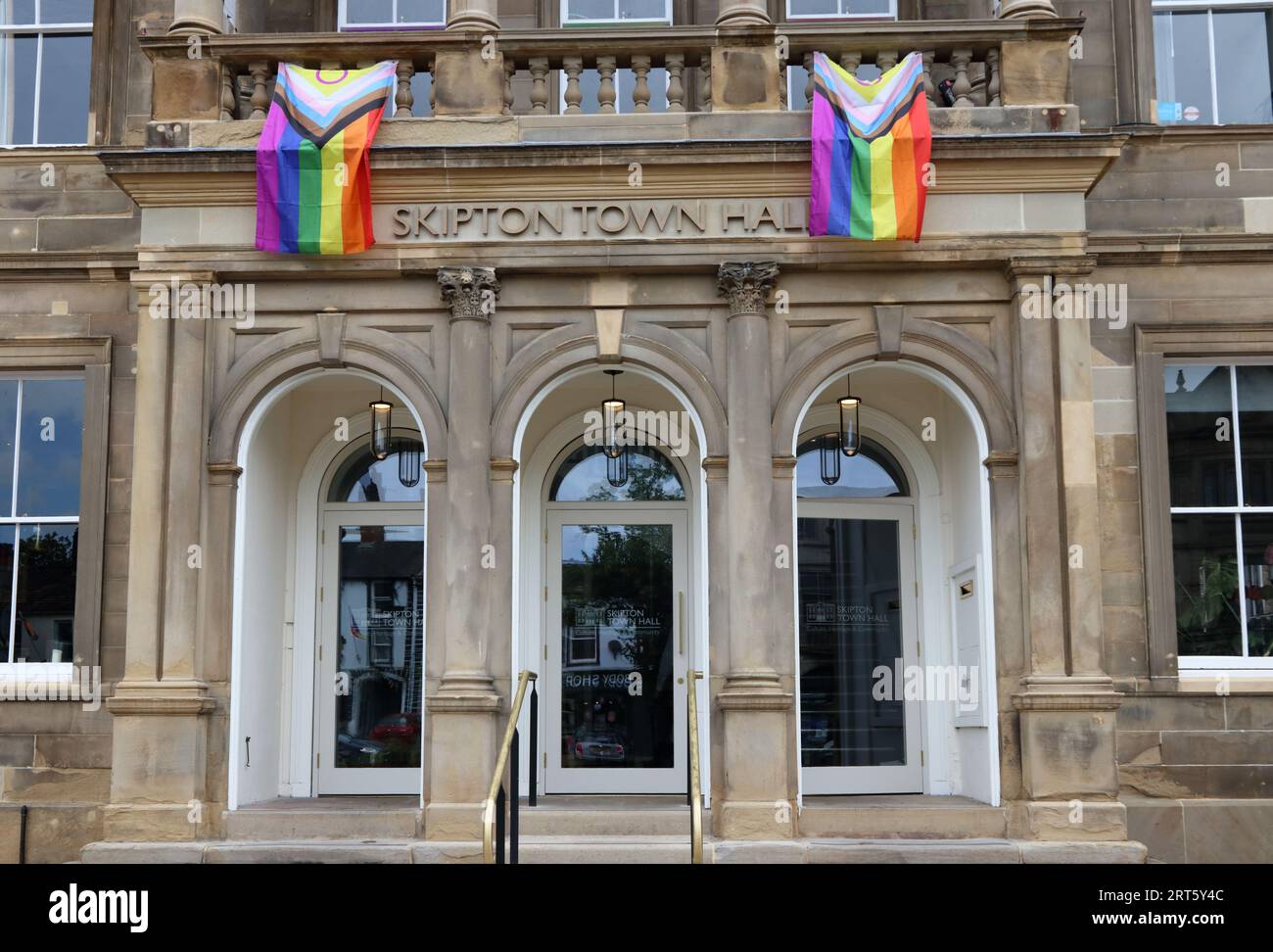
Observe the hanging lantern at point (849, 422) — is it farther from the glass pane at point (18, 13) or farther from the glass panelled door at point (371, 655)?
the glass pane at point (18, 13)

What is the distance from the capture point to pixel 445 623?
11617mm

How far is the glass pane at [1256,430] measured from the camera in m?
13.0

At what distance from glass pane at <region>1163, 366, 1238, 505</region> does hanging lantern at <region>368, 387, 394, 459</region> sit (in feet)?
21.2

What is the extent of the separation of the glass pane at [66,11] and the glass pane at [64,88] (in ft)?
0.51

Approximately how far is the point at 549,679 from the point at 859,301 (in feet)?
13.6

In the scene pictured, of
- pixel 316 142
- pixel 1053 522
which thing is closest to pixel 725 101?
pixel 316 142

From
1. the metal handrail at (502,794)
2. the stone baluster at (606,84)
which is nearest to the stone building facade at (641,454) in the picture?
the stone baluster at (606,84)

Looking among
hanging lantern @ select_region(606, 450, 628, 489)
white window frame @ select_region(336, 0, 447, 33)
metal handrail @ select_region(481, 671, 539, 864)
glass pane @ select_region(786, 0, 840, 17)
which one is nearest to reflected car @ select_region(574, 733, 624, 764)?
metal handrail @ select_region(481, 671, 539, 864)

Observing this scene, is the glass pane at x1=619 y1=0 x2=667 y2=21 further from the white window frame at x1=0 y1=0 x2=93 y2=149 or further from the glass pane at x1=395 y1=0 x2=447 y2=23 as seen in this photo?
the white window frame at x1=0 y1=0 x2=93 y2=149

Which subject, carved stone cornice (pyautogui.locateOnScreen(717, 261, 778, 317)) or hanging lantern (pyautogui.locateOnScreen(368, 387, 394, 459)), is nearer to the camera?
carved stone cornice (pyautogui.locateOnScreen(717, 261, 778, 317))

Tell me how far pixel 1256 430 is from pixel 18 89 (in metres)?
11.0

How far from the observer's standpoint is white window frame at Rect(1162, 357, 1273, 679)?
12.8 meters

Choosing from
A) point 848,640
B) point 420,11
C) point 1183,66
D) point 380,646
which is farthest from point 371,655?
point 1183,66

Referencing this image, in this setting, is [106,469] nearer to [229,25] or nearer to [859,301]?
[229,25]
